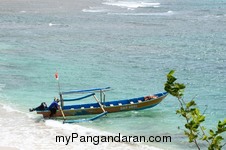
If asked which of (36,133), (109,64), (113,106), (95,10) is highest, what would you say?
(95,10)

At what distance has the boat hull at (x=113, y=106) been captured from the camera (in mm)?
26516

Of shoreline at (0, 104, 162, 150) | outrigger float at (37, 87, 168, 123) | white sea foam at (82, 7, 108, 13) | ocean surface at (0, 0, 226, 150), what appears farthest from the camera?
white sea foam at (82, 7, 108, 13)

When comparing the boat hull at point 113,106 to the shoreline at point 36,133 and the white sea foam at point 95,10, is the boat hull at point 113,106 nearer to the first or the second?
the shoreline at point 36,133

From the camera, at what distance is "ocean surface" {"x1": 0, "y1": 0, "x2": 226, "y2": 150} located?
24.5 meters

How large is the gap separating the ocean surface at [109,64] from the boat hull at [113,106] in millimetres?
429

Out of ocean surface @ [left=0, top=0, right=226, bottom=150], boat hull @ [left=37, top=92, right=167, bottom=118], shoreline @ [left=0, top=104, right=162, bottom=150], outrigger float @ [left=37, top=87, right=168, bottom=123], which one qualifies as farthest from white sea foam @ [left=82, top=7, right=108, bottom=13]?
shoreline @ [left=0, top=104, right=162, bottom=150]

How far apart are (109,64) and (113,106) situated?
1329cm

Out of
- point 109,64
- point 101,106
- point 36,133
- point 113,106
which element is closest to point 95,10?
point 109,64

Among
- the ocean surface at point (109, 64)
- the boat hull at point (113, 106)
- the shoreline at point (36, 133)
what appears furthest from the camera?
the boat hull at point (113, 106)

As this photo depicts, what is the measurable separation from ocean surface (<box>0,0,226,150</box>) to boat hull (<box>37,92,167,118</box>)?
429 mm

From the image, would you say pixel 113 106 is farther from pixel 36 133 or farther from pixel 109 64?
pixel 109 64

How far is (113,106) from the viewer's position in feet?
88.4

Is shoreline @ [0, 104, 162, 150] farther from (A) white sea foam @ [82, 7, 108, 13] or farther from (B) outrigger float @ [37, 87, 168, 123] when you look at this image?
(A) white sea foam @ [82, 7, 108, 13]

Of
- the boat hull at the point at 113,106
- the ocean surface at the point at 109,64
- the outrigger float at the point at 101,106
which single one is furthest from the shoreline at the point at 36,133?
the boat hull at the point at 113,106
